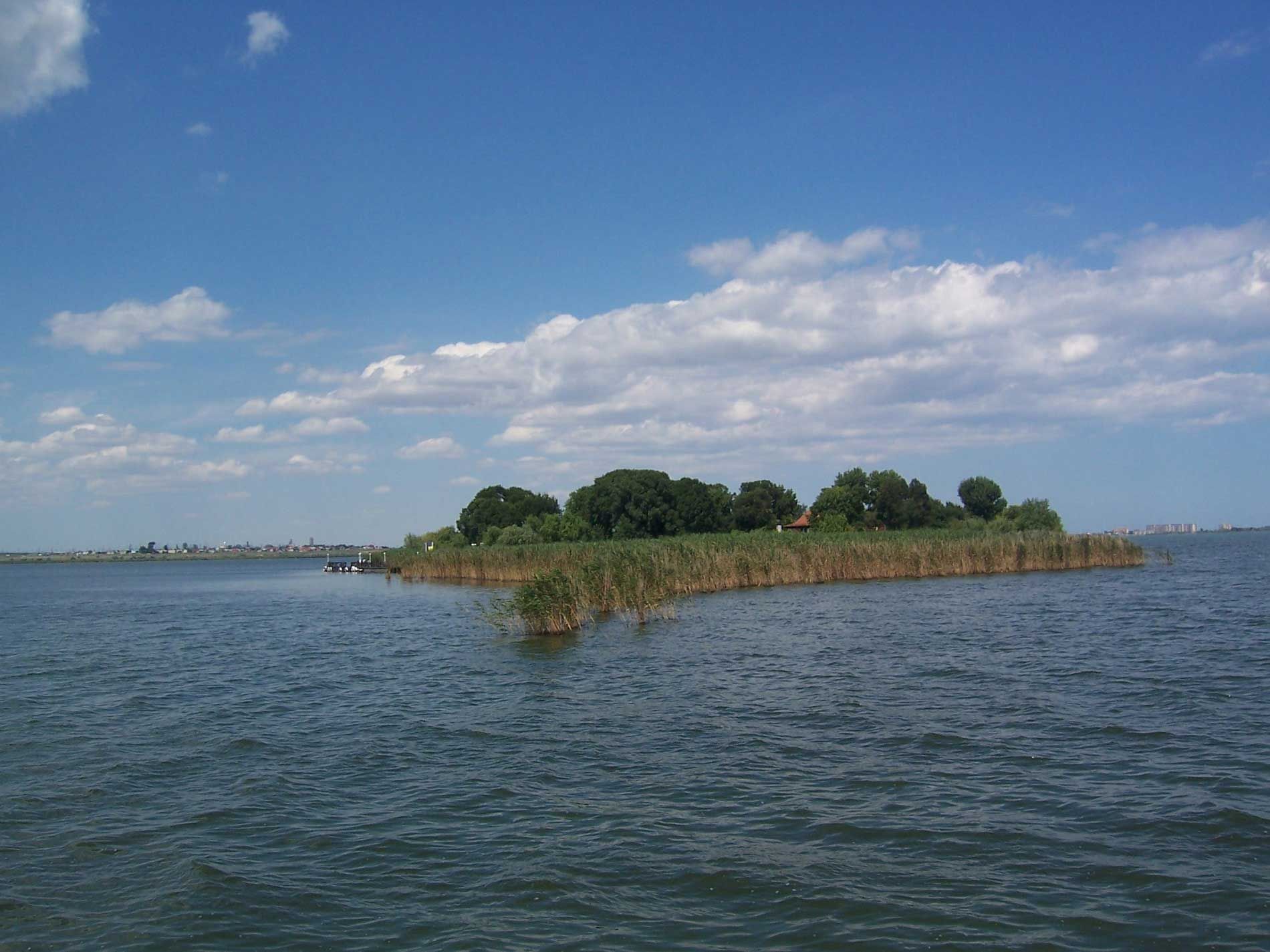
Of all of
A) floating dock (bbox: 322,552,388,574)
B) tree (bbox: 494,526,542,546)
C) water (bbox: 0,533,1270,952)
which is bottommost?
water (bbox: 0,533,1270,952)

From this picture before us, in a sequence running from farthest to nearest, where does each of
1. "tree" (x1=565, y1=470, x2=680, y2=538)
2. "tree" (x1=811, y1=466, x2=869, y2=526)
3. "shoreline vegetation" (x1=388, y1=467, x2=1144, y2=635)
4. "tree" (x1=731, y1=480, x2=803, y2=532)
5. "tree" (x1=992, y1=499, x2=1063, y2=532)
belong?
"tree" (x1=731, y1=480, x2=803, y2=532) → "tree" (x1=811, y1=466, x2=869, y2=526) → "tree" (x1=565, y1=470, x2=680, y2=538) → "tree" (x1=992, y1=499, x2=1063, y2=532) → "shoreline vegetation" (x1=388, y1=467, x2=1144, y2=635)

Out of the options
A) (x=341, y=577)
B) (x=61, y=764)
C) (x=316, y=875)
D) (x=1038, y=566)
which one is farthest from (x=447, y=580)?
(x=316, y=875)

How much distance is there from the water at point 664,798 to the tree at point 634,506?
54.1m

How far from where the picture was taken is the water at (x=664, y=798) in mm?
6535

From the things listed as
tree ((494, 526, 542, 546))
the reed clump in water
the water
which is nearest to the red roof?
tree ((494, 526, 542, 546))

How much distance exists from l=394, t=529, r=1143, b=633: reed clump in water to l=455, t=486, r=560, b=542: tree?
1870 inches

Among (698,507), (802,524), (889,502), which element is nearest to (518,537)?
(698,507)

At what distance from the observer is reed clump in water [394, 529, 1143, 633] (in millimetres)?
28188

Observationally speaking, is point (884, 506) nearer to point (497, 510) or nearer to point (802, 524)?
point (802, 524)

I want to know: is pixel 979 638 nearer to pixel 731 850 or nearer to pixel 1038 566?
pixel 731 850

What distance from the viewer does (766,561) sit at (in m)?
37.8

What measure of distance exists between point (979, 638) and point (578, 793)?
12.9 m

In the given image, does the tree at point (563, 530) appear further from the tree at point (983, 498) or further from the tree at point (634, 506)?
the tree at point (983, 498)

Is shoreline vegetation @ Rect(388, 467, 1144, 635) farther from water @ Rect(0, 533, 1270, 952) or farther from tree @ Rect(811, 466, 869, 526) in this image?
water @ Rect(0, 533, 1270, 952)
